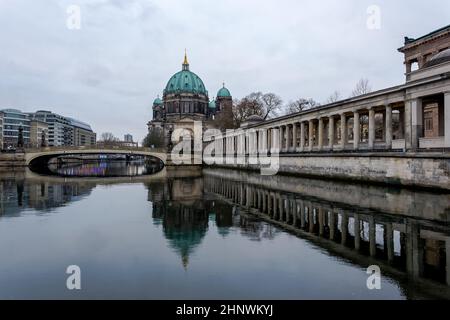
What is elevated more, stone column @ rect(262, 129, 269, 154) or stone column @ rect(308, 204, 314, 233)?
stone column @ rect(262, 129, 269, 154)

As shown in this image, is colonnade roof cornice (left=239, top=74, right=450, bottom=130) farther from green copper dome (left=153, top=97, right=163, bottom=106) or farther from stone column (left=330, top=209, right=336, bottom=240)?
→ green copper dome (left=153, top=97, right=163, bottom=106)

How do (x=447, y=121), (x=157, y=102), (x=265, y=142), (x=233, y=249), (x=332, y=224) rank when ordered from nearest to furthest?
(x=233, y=249)
(x=332, y=224)
(x=447, y=121)
(x=265, y=142)
(x=157, y=102)

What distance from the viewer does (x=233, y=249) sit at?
1155 cm

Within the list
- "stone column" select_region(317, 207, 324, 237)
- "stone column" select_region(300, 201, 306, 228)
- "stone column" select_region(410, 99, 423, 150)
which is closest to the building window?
"stone column" select_region(410, 99, 423, 150)

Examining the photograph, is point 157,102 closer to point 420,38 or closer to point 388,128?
point 420,38

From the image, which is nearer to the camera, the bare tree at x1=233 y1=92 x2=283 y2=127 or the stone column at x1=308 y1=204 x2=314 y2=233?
the stone column at x1=308 y1=204 x2=314 y2=233

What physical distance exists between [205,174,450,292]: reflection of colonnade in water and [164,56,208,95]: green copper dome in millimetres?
131725

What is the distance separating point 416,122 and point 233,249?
67.3ft

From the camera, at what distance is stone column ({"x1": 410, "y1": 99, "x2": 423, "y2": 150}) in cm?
2639

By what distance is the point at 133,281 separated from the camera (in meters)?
8.58

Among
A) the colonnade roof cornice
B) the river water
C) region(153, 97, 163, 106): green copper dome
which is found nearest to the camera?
the river water

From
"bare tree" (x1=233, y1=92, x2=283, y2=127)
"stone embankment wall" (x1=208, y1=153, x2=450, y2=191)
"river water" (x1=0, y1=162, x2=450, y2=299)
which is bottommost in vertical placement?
"river water" (x1=0, y1=162, x2=450, y2=299)

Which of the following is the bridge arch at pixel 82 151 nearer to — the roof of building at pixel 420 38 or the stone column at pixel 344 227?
the roof of building at pixel 420 38

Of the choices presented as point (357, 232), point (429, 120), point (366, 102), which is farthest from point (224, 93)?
point (357, 232)
